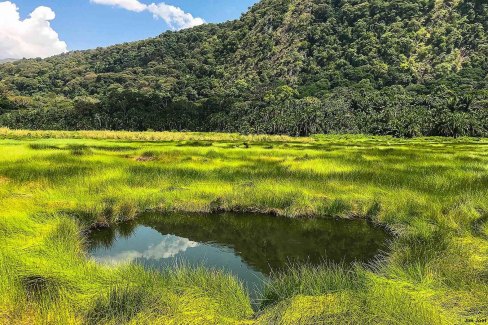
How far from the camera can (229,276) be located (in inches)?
341

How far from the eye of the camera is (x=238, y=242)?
586 inches

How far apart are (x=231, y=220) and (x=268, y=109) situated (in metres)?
130

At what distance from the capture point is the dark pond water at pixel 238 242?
1263 cm

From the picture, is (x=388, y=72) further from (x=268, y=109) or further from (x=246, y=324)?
(x=246, y=324)

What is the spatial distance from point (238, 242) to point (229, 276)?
623cm

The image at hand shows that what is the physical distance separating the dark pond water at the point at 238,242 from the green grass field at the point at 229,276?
73 cm

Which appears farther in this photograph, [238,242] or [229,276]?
[238,242]

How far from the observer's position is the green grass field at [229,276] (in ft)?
23.9

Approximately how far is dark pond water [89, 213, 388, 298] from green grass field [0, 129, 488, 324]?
726 millimetres

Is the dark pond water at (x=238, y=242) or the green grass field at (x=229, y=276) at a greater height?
the green grass field at (x=229, y=276)

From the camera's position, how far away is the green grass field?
7.30 metres

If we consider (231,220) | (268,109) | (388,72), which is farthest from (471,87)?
(231,220)

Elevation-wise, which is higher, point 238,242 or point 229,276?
point 229,276

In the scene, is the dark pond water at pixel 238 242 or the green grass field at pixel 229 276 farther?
the dark pond water at pixel 238 242
